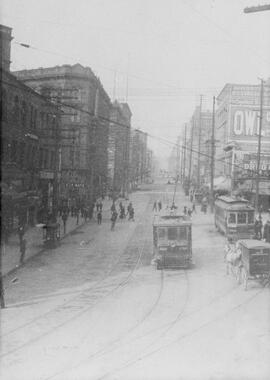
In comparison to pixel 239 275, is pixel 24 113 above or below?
above

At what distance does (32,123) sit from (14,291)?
72.9ft

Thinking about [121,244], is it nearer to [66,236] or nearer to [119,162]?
[66,236]

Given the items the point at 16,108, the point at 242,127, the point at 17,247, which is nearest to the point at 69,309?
the point at 17,247

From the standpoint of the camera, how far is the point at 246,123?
205 ft

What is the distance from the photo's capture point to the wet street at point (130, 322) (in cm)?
1040

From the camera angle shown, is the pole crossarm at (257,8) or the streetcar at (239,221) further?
the streetcar at (239,221)

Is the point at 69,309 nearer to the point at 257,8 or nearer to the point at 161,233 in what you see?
the point at 161,233

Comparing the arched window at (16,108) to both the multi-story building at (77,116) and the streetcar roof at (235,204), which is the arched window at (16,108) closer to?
the streetcar roof at (235,204)

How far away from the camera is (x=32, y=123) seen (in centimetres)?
3797

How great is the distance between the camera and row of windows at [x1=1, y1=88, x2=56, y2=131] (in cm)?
3122

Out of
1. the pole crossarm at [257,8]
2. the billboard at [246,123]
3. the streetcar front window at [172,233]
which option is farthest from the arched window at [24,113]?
the billboard at [246,123]

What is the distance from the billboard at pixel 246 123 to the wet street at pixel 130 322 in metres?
39.1

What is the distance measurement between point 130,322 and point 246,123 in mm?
52309

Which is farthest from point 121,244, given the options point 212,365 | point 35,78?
point 35,78
